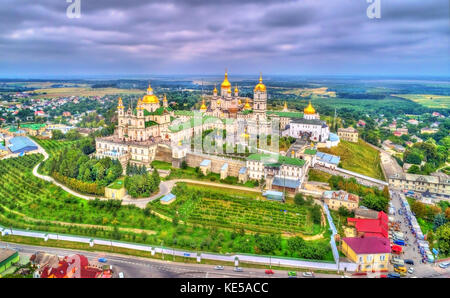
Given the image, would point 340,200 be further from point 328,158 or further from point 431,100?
point 431,100

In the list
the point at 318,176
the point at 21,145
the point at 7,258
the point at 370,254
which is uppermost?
the point at 21,145


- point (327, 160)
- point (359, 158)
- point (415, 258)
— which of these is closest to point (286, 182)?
point (327, 160)

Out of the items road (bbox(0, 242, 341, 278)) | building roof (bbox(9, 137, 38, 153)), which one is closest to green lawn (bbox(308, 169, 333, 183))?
road (bbox(0, 242, 341, 278))

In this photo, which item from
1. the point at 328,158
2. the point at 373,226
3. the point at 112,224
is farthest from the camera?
the point at 328,158

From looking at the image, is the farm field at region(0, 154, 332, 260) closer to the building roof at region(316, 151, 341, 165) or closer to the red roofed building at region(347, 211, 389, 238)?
the red roofed building at region(347, 211, 389, 238)

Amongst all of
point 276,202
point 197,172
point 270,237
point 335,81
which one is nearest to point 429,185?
point 276,202

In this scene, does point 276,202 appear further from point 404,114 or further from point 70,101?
point 70,101

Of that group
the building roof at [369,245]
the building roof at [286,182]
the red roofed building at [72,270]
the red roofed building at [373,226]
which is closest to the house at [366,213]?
the red roofed building at [373,226]
